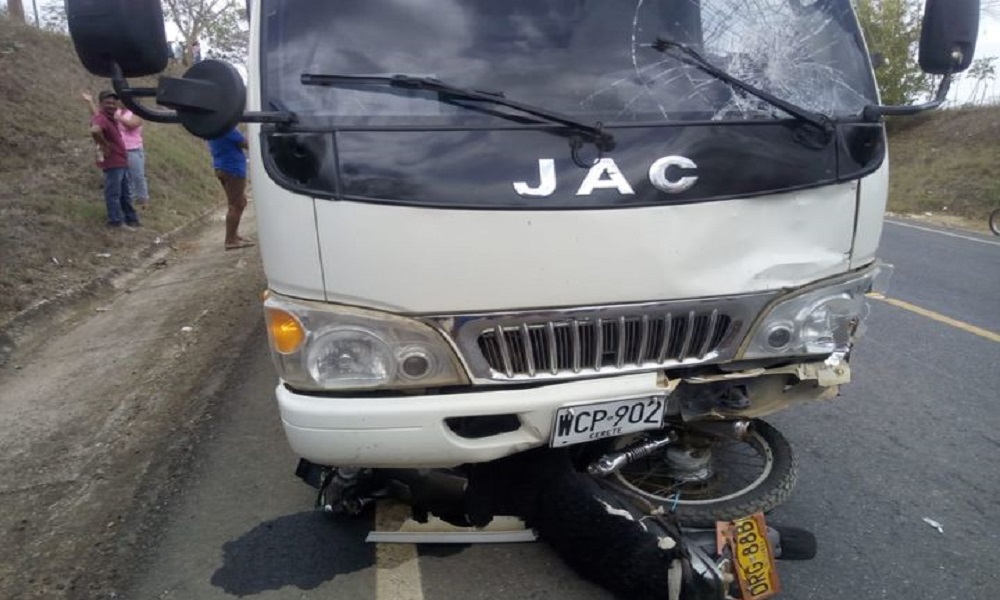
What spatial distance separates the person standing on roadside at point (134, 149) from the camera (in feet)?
37.4

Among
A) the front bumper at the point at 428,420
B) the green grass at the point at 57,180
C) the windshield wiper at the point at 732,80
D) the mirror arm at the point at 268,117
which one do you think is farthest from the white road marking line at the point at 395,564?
the green grass at the point at 57,180

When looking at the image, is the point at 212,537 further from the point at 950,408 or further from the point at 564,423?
the point at 950,408

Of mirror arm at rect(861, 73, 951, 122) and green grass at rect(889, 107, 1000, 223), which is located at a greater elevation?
mirror arm at rect(861, 73, 951, 122)

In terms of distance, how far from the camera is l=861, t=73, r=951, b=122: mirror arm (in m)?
2.86

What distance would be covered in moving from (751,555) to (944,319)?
473 cm

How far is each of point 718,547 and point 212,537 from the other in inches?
78.7

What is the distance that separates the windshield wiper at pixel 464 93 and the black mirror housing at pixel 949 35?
137cm

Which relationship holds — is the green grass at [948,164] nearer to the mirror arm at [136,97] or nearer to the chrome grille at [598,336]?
the chrome grille at [598,336]

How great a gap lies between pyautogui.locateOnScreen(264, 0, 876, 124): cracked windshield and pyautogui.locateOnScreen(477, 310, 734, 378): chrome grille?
2.18 feet

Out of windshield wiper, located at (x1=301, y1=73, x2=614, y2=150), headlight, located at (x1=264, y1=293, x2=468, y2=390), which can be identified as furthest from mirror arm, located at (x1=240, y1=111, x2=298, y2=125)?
headlight, located at (x1=264, y1=293, x2=468, y2=390)

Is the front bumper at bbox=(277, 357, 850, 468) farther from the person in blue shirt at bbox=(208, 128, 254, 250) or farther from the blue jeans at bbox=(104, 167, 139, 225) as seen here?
the blue jeans at bbox=(104, 167, 139, 225)

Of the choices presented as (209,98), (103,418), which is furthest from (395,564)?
(103,418)

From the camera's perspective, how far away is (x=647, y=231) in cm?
255

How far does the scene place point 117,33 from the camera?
237cm
